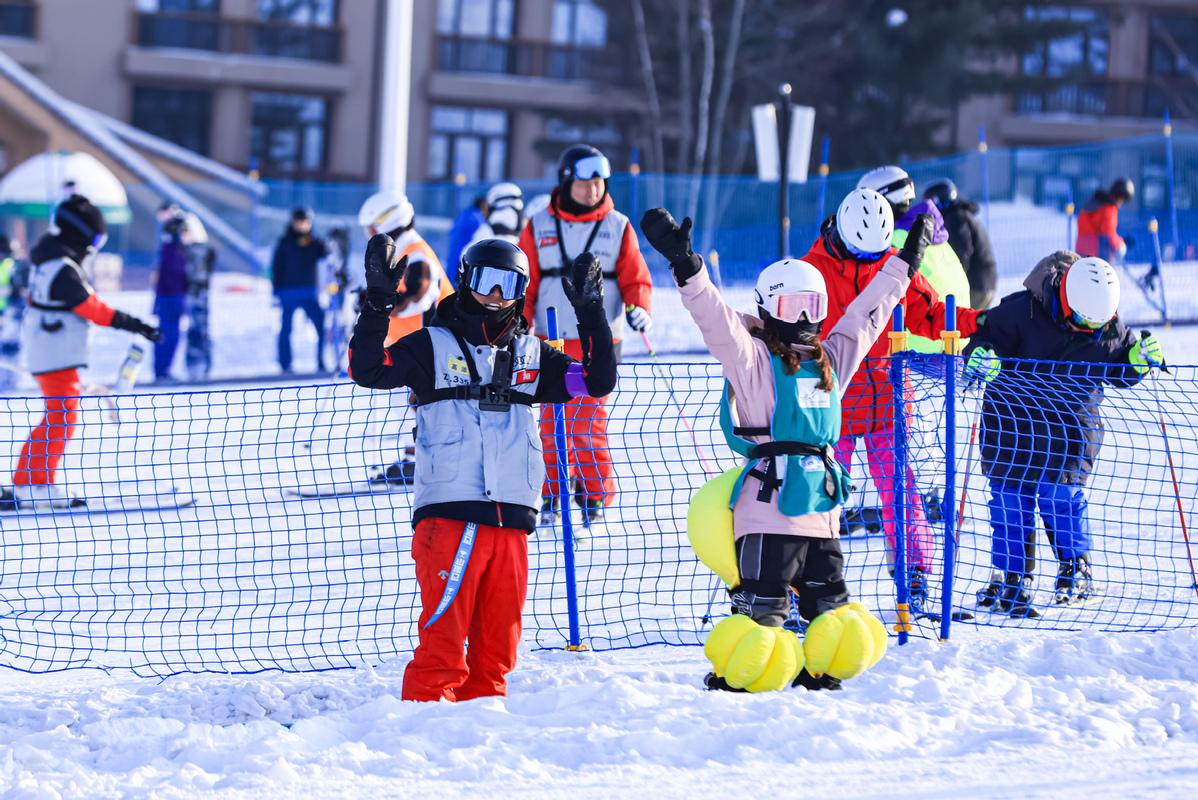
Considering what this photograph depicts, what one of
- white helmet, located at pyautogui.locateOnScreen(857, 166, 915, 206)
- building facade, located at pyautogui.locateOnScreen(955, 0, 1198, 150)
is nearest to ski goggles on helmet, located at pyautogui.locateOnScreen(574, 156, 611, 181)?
white helmet, located at pyautogui.locateOnScreen(857, 166, 915, 206)

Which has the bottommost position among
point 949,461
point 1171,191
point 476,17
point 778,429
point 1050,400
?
point 949,461

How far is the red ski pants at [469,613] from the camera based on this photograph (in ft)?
16.3

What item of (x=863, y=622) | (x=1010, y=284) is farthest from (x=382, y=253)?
(x=1010, y=284)

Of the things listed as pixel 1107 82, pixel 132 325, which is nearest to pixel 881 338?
pixel 132 325

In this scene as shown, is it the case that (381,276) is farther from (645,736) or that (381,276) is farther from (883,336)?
(883,336)

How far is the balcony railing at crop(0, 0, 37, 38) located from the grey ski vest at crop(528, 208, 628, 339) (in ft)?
89.5

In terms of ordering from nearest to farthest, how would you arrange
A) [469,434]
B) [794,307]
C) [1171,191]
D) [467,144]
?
1. [469,434]
2. [794,307]
3. [1171,191]
4. [467,144]

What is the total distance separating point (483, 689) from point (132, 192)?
68.2 feet

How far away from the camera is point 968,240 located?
29.9ft

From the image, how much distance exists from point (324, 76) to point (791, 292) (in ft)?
96.0

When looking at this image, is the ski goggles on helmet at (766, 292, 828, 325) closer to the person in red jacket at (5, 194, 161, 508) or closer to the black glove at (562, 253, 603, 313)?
the black glove at (562, 253, 603, 313)

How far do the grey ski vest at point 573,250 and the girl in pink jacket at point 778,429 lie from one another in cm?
245

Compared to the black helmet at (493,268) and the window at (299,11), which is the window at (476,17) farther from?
the black helmet at (493,268)

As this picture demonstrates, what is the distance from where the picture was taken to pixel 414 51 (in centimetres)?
3331
